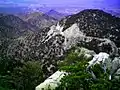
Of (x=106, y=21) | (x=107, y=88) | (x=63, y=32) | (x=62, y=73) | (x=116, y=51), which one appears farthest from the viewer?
(x=106, y=21)

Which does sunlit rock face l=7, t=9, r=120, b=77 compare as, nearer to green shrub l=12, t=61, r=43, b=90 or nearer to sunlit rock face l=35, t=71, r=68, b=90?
green shrub l=12, t=61, r=43, b=90

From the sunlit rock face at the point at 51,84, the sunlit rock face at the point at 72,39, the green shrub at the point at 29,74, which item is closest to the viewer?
the sunlit rock face at the point at 51,84

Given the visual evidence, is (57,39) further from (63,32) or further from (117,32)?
(117,32)

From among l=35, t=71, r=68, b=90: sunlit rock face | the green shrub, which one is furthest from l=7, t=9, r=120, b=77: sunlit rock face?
l=35, t=71, r=68, b=90: sunlit rock face

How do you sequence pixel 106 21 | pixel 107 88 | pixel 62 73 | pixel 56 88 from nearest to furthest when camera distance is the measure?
pixel 107 88 → pixel 56 88 → pixel 62 73 → pixel 106 21

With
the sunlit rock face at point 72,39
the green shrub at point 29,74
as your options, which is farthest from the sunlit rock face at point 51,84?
the sunlit rock face at point 72,39

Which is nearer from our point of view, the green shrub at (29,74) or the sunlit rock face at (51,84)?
the sunlit rock face at (51,84)

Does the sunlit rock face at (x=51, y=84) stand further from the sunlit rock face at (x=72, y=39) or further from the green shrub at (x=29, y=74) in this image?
the sunlit rock face at (x=72, y=39)

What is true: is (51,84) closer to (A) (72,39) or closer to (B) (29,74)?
(B) (29,74)

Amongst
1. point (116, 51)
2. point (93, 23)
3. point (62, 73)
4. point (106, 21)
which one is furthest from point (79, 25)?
point (62, 73)
